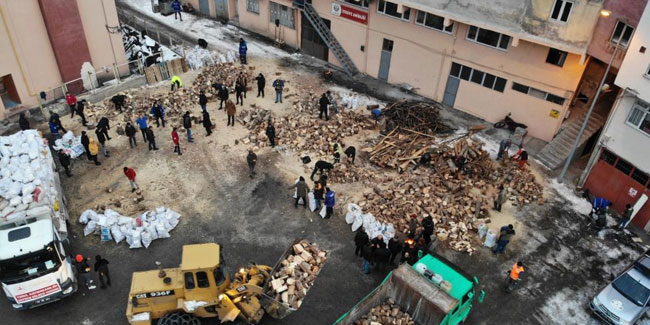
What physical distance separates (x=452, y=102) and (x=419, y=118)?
3860mm

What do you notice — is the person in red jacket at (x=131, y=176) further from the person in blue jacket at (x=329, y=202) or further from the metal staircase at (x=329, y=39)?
the metal staircase at (x=329, y=39)

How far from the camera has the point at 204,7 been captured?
36.1m

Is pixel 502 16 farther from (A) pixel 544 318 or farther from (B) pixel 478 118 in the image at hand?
(A) pixel 544 318

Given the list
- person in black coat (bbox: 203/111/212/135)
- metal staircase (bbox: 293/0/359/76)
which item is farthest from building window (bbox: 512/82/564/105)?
person in black coat (bbox: 203/111/212/135)

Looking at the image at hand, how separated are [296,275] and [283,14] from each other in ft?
72.6

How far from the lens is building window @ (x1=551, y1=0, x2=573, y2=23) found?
1996cm

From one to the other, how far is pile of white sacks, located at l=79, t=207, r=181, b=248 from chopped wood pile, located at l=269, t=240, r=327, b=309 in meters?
5.81

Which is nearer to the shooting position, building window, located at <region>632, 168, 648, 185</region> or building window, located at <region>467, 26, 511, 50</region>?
building window, located at <region>632, 168, 648, 185</region>

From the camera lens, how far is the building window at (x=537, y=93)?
2270 cm

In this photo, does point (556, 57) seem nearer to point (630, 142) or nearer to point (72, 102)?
point (630, 142)

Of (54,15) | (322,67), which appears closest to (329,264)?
(322,67)

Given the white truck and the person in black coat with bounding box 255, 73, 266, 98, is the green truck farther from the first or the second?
the person in black coat with bounding box 255, 73, 266, 98

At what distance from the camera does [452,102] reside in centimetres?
2655

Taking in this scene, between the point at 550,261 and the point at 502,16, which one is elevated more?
the point at 502,16
